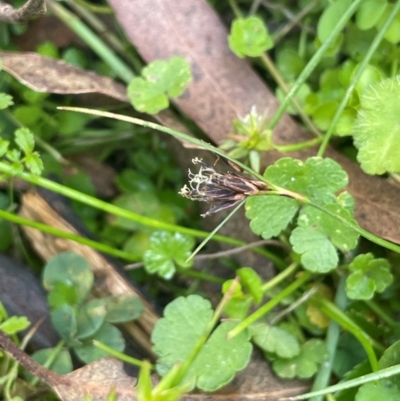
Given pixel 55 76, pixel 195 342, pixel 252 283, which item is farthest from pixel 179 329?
pixel 55 76

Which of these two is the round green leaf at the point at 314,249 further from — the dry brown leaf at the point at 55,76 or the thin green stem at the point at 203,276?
the dry brown leaf at the point at 55,76

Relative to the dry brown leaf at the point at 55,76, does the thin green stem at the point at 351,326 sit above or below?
below

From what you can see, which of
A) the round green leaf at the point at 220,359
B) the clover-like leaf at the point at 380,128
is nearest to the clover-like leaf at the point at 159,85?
the clover-like leaf at the point at 380,128

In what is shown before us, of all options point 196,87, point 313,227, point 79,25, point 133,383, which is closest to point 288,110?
point 196,87

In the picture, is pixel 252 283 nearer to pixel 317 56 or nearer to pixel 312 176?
pixel 312 176

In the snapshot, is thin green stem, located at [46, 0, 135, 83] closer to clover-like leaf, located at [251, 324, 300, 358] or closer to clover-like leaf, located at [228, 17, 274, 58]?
clover-like leaf, located at [228, 17, 274, 58]
